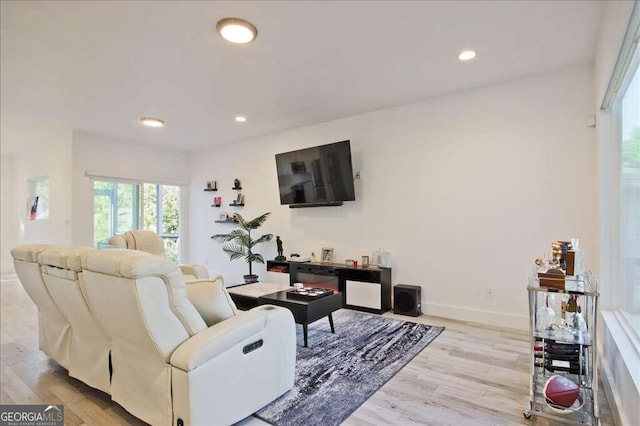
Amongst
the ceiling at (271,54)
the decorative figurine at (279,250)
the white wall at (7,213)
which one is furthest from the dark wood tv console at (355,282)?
the white wall at (7,213)

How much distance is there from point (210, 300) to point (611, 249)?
2.96 m

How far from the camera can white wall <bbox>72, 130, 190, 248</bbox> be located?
17.6ft

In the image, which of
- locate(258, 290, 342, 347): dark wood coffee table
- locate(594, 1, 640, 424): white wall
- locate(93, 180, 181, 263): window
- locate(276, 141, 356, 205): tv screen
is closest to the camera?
locate(594, 1, 640, 424): white wall

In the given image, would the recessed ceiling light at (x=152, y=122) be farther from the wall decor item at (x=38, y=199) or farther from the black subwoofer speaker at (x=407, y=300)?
the black subwoofer speaker at (x=407, y=300)

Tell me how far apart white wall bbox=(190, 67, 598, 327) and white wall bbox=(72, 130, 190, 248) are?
3.23m

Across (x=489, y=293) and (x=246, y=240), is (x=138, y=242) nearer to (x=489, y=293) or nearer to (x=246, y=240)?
(x=246, y=240)

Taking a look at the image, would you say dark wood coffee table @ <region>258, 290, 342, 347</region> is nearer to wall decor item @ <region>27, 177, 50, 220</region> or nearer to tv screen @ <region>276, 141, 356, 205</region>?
tv screen @ <region>276, 141, 356, 205</region>

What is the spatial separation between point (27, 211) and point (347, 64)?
7.59 meters

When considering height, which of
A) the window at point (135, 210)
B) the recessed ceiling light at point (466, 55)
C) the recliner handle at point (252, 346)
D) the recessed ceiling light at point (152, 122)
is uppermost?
the recessed ceiling light at point (466, 55)

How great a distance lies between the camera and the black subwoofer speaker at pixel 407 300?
403 cm

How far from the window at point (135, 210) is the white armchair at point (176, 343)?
14.8 ft

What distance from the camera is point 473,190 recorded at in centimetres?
387

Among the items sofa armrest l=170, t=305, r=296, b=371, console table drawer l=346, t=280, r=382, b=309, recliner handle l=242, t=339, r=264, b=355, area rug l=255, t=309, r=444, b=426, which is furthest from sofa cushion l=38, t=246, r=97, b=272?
console table drawer l=346, t=280, r=382, b=309


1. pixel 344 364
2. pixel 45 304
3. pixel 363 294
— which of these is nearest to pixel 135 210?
pixel 45 304
